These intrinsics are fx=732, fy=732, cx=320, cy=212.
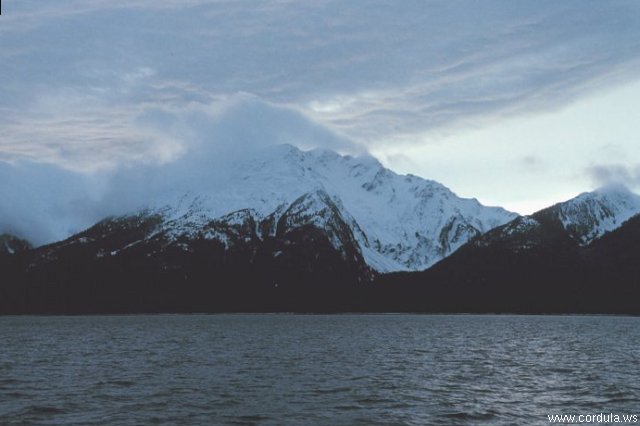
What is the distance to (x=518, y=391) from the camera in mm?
73875

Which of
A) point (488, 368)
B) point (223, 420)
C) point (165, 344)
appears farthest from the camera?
point (165, 344)

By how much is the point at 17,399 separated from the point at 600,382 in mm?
60620

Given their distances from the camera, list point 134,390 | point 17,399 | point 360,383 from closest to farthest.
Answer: point 17,399
point 134,390
point 360,383

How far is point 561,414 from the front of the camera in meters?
60.2

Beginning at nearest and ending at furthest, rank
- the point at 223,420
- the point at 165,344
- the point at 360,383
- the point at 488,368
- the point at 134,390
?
1. the point at 223,420
2. the point at 134,390
3. the point at 360,383
4. the point at 488,368
5. the point at 165,344

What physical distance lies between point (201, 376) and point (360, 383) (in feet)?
61.3

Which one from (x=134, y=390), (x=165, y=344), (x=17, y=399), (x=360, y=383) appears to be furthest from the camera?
(x=165, y=344)

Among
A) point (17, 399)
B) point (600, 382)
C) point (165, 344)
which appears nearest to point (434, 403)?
point (600, 382)

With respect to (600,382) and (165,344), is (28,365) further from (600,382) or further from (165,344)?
(600,382)

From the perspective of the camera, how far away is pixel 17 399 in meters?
66.2

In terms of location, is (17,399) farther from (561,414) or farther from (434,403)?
(561,414)

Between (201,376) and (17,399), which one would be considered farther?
(201,376)

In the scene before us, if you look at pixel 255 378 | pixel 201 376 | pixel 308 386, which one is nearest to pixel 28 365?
pixel 201 376

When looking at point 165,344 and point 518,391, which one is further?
point 165,344
